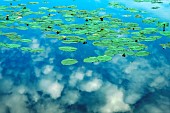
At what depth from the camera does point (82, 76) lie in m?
7.04

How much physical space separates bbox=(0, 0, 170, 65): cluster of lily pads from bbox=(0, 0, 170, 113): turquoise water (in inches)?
2.5

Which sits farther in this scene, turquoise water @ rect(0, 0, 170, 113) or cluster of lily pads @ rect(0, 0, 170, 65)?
cluster of lily pads @ rect(0, 0, 170, 65)

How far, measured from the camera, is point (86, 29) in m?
10.1

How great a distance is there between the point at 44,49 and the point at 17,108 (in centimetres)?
332

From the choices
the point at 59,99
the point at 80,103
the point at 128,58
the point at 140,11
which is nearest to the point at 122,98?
the point at 80,103

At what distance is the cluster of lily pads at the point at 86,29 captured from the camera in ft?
28.0

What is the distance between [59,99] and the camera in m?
5.97

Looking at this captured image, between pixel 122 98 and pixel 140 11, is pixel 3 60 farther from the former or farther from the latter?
pixel 140 11

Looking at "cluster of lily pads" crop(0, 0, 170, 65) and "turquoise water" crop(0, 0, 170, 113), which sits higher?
"cluster of lily pads" crop(0, 0, 170, 65)

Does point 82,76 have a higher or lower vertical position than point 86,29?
lower

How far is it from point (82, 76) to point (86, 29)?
135 inches

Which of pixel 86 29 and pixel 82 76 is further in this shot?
pixel 86 29

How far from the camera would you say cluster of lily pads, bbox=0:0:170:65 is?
336 inches

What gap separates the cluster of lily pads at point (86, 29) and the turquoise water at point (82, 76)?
63 mm
